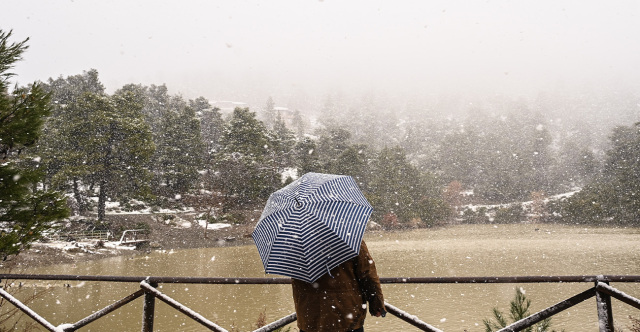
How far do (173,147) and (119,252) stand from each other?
13021mm

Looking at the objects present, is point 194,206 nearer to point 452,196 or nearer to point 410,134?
point 452,196

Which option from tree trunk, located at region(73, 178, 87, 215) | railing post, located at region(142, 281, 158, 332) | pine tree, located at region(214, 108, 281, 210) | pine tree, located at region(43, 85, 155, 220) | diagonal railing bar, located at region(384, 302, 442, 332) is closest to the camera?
diagonal railing bar, located at region(384, 302, 442, 332)

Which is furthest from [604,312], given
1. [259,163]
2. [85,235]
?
[259,163]

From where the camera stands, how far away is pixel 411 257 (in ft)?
58.4

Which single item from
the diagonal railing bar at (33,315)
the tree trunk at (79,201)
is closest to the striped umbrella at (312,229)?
the diagonal railing bar at (33,315)

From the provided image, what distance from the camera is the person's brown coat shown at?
169cm

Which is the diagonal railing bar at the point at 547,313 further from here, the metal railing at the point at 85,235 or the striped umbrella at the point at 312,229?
the metal railing at the point at 85,235

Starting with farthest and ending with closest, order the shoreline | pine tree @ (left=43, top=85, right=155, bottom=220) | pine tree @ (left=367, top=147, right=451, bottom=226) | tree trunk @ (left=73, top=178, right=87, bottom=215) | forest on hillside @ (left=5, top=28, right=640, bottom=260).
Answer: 1. pine tree @ (left=367, top=147, right=451, bottom=226)
2. tree trunk @ (left=73, top=178, right=87, bottom=215)
3. forest on hillside @ (left=5, top=28, right=640, bottom=260)
4. pine tree @ (left=43, top=85, right=155, bottom=220)
5. the shoreline

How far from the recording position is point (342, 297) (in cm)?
170

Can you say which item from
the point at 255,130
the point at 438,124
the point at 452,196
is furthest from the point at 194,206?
the point at 438,124

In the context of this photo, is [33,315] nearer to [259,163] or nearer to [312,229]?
[312,229]

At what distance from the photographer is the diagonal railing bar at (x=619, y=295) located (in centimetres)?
168

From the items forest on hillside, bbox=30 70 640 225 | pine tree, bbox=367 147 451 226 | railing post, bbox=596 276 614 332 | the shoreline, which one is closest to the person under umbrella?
railing post, bbox=596 276 614 332

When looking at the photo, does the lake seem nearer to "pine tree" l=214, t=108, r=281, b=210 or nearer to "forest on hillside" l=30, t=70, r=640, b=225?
"forest on hillside" l=30, t=70, r=640, b=225
